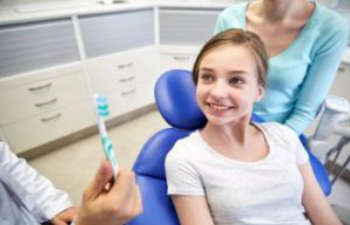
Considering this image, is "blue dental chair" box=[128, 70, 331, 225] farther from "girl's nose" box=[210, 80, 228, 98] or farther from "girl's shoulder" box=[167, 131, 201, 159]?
"girl's nose" box=[210, 80, 228, 98]

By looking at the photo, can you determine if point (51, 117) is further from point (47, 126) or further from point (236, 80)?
point (236, 80)

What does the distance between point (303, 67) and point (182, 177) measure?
685 millimetres

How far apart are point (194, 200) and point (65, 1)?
6.48 feet

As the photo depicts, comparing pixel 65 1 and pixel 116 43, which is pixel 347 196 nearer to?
pixel 116 43

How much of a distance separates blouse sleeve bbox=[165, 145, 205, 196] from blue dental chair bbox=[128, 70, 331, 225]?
8 cm

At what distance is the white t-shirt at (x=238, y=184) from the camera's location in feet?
2.39

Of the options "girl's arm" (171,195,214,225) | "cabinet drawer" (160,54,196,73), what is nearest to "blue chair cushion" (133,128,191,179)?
"girl's arm" (171,195,214,225)

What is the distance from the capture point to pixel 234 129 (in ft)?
2.85

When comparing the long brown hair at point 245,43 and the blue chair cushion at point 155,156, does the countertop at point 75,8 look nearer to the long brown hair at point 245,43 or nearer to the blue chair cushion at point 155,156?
the long brown hair at point 245,43

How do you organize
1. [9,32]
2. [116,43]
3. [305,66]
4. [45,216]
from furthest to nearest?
1. [116,43]
2. [9,32]
3. [305,66]
4. [45,216]

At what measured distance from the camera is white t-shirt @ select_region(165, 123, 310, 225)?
2.39 feet

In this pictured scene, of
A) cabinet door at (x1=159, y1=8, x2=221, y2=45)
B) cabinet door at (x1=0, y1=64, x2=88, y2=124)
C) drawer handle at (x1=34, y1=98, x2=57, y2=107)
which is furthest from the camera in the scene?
cabinet door at (x1=159, y1=8, x2=221, y2=45)

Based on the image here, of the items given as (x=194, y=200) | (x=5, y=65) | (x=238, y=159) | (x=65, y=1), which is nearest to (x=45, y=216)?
(x=194, y=200)

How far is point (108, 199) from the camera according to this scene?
1.34 ft
